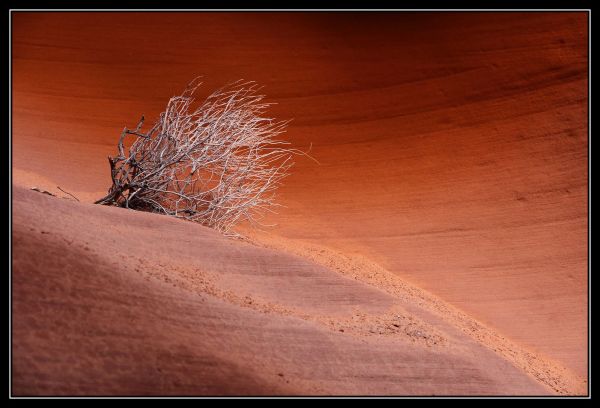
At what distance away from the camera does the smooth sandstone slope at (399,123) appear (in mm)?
4711

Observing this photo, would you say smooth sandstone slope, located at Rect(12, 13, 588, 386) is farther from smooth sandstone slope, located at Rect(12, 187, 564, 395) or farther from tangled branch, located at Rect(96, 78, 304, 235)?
smooth sandstone slope, located at Rect(12, 187, 564, 395)

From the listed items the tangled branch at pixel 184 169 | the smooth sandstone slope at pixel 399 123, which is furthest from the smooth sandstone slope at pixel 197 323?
the smooth sandstone slope at pixel 399 123

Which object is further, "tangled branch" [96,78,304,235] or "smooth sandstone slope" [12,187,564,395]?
"tangled branch" [96,78,304,235]

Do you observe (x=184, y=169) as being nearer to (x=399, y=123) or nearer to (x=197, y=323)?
(x=197, y=323)

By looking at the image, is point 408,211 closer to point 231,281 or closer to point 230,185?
point 230,185

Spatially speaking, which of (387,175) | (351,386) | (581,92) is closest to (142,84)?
(387,175)

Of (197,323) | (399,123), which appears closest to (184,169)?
(197,323)

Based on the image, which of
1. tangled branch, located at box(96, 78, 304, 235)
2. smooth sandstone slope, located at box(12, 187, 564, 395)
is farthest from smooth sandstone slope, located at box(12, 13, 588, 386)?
smooth sandstone slope, located at box(12, 187, 564, 395)

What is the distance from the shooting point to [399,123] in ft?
19.1

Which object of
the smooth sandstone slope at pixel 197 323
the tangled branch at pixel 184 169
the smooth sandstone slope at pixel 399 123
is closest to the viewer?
the smooth sandstone slope at pixel 197 323

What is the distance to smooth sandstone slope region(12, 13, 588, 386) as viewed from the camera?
15.5ft

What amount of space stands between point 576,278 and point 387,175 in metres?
1.58

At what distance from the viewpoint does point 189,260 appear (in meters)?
2.82

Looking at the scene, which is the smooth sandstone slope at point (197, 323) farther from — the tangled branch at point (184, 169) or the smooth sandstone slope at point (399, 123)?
the smooth sandstone slope at point (399, 123)
